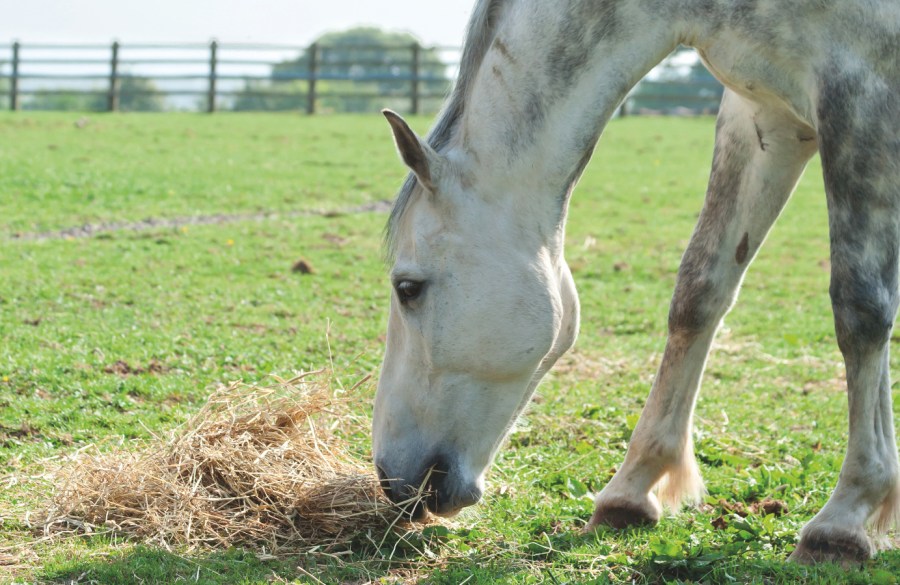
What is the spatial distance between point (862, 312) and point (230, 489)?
6.86 ft

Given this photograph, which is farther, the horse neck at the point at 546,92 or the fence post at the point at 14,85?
the fence post at the point at 14,85

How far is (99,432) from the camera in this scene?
4.06 meters

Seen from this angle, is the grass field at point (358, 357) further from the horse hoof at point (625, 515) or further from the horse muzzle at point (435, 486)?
the horse muzzle at point (435, 486)

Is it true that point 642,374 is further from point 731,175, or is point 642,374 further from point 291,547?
point 291,547

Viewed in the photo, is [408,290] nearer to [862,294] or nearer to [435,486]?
[435,486]

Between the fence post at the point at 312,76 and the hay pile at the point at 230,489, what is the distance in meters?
20.1

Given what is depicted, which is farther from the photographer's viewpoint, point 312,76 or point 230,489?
point 312,76

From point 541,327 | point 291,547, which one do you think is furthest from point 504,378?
point 291,547

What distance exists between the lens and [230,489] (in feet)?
11.0

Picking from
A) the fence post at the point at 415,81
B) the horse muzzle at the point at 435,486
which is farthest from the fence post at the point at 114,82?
the horse muzzle at the point at 435,486

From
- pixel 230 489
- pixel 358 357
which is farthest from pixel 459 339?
pixel 358 357

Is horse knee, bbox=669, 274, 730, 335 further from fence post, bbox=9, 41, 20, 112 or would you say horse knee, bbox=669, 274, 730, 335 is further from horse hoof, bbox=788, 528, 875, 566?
fence post, bbox=9, 41, 20, 112

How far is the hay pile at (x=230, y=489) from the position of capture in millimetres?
3164

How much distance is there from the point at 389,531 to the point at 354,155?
39.6 feet
